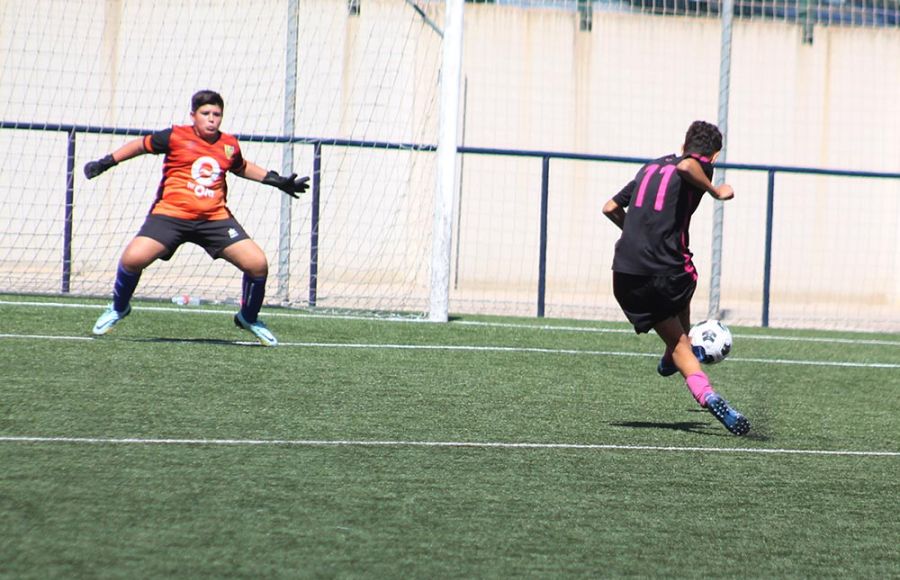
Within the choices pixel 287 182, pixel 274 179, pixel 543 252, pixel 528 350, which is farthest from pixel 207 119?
pixel 543 252

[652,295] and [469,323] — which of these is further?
[469,323]

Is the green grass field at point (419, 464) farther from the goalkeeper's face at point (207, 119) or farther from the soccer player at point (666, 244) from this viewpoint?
the goalkeeper's face at point (207, 119)

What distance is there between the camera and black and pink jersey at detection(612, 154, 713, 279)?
21.2ft

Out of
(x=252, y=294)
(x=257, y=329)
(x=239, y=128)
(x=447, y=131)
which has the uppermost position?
(x=239, y=128)

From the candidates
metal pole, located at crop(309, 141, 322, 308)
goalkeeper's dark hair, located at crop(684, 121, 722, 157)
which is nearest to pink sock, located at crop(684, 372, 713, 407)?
goalkeeper's dark hair, located at crop(684, 121, 722, 157)

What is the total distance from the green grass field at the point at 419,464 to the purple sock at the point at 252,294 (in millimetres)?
273

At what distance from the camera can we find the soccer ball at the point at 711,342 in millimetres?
6766

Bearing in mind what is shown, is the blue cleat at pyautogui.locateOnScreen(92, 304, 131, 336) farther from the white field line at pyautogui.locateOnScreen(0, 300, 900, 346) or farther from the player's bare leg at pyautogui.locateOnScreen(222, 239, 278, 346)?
the white field line at pyautogui.locateOnScreen(0, 300, 900, 346)

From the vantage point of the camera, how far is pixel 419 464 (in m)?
5.23

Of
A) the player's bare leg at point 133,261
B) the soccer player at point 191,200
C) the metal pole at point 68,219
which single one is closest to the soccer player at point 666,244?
the soccer player at point 191,200

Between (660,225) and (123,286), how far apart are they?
3842 millimetres

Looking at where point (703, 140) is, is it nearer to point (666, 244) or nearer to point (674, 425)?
point (666, 244)

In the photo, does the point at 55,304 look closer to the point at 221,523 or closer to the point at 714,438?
the point at 714,438

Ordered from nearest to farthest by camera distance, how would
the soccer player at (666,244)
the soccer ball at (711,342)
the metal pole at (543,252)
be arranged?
1. the soccer player at (666,244)
2. the soccer ball at (711,342)
3. the metal pole at (543,252)
